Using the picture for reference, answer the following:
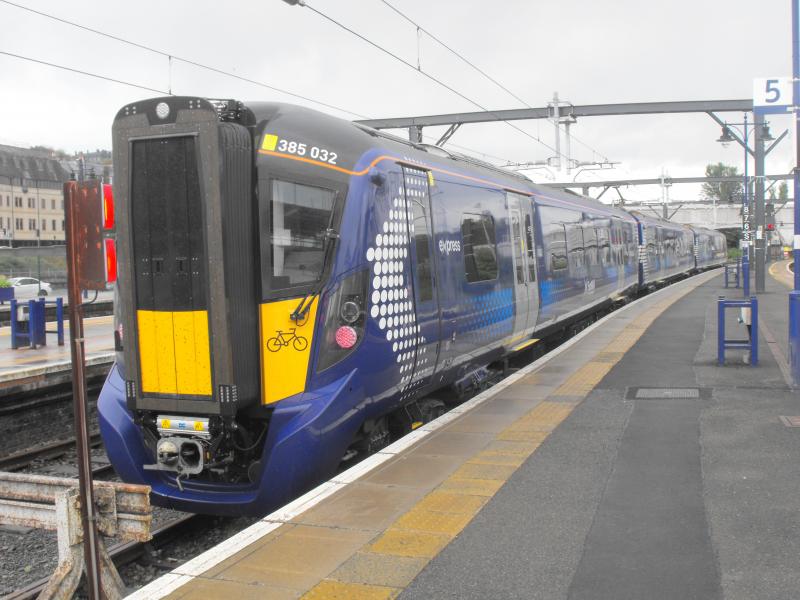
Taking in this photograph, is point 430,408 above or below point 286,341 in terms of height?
below

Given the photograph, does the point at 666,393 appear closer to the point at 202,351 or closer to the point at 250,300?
the point at 250,300

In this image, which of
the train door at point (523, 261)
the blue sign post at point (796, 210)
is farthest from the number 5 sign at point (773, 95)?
the train door at point (523, 261)

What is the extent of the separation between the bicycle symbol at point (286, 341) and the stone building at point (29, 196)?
190 feet

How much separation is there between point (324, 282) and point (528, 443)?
2.38 m

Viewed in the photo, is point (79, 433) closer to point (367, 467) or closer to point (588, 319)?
point (367, 467)

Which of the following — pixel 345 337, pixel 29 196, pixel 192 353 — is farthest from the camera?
pixel 29 196

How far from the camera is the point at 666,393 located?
8.94 meters

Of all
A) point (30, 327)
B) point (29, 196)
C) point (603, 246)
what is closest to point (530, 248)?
point (603, 246)

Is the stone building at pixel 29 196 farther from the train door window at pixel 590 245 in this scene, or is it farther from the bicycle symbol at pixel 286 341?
the bicycle symbol at pixel 286 341

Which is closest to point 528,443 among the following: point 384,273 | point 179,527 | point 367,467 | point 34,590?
point 367,467

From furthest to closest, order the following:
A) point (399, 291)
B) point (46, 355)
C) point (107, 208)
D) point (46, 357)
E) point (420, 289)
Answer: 1. point (46, 355)
2. point (46, 357)
3. point (420, 289)
4. point (399, 291)
5. point (107, 208)

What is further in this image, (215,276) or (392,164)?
(392,164)

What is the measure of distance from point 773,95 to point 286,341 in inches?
290

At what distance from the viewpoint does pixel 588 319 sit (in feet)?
63.3
